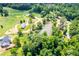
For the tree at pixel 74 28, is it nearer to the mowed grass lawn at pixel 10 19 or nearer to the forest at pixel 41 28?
the forest at pixel 41 28

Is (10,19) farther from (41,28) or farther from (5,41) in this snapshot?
(41,28)

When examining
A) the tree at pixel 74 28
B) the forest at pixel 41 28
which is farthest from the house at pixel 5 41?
the tree at pixel 74 28

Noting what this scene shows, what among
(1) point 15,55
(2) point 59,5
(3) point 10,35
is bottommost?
(1) point 15,55

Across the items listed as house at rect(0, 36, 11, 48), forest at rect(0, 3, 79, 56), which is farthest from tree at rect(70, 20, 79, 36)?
house at rect(0, 36, 11, 48)

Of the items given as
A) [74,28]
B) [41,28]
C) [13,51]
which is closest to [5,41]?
[13,51]

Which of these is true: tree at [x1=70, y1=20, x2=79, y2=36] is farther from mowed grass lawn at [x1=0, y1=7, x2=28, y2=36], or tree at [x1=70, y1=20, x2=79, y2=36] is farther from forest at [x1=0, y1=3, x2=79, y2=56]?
mowed grass lawn at [x1=0, y1=7, x2=28, y2=36]

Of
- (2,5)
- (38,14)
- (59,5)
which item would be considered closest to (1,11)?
(2,5)

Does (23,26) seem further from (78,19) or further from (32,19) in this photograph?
(78,19)

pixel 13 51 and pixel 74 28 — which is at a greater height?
pixel 74 28
